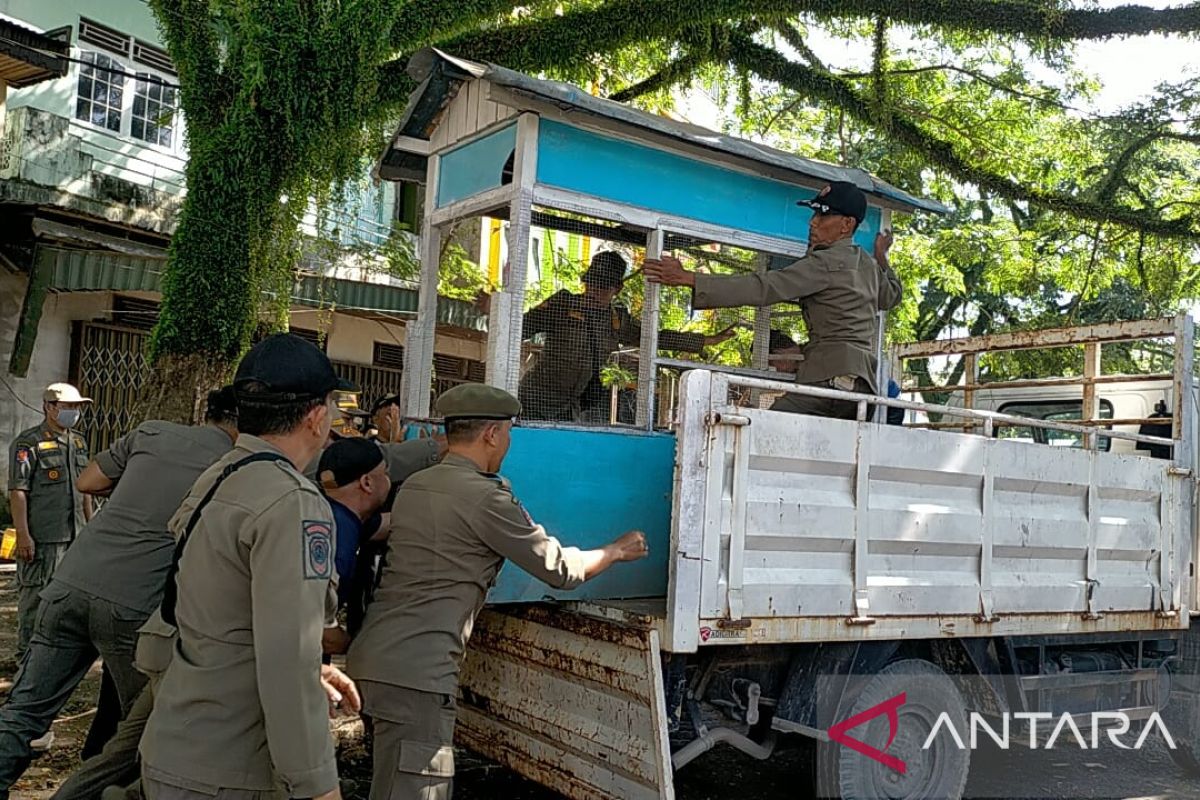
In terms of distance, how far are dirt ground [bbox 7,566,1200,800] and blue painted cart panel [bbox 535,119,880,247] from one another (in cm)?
252

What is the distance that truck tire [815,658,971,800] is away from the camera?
3910 mm

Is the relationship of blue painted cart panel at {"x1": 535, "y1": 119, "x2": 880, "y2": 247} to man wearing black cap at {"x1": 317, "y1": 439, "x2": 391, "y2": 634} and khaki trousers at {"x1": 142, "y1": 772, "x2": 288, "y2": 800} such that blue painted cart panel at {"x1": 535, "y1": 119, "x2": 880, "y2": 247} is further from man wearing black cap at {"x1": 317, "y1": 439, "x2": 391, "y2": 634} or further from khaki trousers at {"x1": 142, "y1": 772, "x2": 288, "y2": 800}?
khaki trousers at {"x1": 142, "y1": 772, "x2": 288, "y2": 800}

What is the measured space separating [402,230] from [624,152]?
8.59 metres

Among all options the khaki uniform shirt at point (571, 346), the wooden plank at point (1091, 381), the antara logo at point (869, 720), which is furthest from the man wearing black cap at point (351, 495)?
the wooden plank at point (1091, 381)

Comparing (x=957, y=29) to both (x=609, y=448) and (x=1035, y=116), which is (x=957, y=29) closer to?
(x=1035, y=116)

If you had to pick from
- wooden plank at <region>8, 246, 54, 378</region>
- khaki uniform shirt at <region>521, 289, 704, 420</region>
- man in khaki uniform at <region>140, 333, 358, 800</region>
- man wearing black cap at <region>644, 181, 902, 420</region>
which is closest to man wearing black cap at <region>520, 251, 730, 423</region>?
khaki uniform shirt at <region>521, 289, 704, 420</region>

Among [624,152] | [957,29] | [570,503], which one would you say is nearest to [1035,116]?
[957,29]

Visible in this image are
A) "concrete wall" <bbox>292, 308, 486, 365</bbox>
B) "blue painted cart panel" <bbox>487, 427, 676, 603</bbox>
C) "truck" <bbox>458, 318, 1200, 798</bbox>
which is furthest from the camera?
"concrete wall" <bbox>292, 308, 486, 365</bbox>

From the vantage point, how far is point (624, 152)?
442cm

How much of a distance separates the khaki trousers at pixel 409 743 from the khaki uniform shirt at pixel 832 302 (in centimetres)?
205

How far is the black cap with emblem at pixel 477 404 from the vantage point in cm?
345

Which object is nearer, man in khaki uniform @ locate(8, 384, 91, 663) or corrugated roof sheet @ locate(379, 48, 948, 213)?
corrugated roof sheet @ locate(379, 48, 948, 213)

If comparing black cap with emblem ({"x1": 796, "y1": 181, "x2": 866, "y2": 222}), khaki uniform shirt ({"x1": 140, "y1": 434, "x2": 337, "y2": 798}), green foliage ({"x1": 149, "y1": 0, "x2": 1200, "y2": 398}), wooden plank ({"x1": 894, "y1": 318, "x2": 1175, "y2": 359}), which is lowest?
khaki uniform shirt ({"x1": 140, "y1": 434, "x2": 337, "y2": 798})

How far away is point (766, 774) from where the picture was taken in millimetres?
5273
